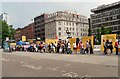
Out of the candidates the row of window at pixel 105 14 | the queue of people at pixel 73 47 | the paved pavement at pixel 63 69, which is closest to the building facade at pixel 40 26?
the row of window at pixel 105 14

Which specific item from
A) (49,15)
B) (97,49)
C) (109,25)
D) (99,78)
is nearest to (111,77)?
(99,78)

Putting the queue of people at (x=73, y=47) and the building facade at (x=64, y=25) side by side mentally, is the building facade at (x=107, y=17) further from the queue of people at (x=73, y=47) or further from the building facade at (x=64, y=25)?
the queue of people at (x=73, y=47)

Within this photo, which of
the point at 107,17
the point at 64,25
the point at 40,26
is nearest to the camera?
the point at 107,17

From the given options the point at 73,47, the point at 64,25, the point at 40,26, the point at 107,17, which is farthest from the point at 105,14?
the point at 73,47

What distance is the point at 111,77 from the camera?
38.9ft

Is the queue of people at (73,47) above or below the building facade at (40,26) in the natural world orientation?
below

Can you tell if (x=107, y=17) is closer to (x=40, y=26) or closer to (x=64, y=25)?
(x=64, y=25)

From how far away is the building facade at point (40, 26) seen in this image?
17762 cm

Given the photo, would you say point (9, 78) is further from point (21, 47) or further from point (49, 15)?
point (49, 15)

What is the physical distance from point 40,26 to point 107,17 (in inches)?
2056

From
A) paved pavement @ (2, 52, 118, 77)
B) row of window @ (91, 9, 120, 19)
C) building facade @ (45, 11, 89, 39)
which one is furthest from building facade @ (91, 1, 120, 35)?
paved pavement @ (2, 52, 118, 77)

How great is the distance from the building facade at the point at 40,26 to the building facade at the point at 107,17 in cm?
3350

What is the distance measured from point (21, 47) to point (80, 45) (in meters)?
29.1

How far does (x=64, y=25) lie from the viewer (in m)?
160
